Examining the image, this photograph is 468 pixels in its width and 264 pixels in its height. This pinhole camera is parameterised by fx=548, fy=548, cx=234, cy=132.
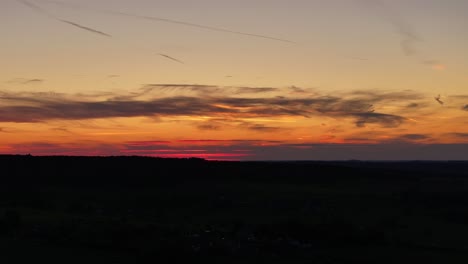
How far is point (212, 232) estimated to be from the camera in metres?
31.8

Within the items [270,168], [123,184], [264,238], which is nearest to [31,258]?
[264,238]

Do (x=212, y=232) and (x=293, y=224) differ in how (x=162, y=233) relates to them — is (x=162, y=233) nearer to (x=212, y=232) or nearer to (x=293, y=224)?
(x=212, y=232)

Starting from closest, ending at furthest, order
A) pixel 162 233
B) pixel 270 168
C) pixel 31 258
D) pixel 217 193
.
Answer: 1. pixel 31 258
2. pixel 162 233
3. pixel 217 193
4. pixel 270 168

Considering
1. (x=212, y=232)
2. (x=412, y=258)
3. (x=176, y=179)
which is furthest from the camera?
(x=176, y=179)

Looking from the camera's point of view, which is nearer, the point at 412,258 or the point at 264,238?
the point at 412,258

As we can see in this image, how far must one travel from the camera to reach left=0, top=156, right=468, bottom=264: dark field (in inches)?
1081

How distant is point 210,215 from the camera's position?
4712cm

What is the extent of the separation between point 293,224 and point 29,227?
→ 15813mm

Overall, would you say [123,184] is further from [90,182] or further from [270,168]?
[270,168]

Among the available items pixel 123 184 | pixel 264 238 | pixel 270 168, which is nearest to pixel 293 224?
pixel 264 238

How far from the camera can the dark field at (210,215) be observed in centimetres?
2747

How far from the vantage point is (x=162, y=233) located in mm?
29688

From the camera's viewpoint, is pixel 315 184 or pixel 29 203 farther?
pixel 315 184

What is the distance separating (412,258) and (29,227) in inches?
851
